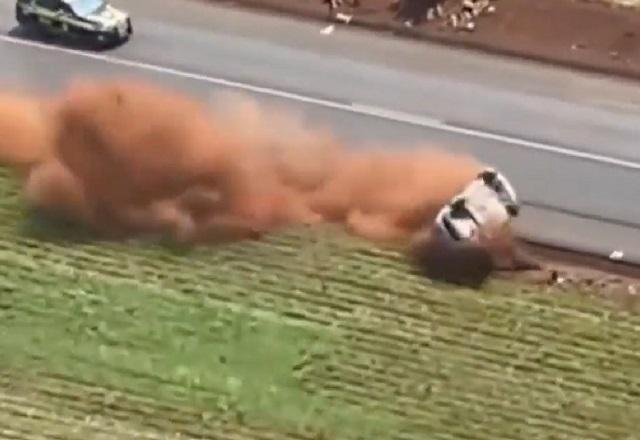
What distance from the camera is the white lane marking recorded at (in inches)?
539

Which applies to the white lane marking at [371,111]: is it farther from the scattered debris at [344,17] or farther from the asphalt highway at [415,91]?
the scattered debris at [344,17]

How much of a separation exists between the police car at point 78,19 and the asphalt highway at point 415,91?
0.60ft

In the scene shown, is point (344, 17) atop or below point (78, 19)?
atop

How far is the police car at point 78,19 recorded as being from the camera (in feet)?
48.3

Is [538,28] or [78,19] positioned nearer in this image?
[78,19]

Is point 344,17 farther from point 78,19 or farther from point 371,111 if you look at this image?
point 78,19

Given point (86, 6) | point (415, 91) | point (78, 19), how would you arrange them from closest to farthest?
point (415, 91), point (78, 19), point (86, 6)

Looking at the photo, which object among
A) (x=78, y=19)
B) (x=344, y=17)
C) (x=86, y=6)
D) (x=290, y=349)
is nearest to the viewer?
(x=290, y=349)

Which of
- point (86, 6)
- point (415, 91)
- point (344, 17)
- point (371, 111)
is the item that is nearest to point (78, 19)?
point (86, 6)

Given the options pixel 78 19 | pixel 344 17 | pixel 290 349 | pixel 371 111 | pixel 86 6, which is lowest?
pixel 290 349

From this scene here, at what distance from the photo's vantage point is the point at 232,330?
39.0 feet

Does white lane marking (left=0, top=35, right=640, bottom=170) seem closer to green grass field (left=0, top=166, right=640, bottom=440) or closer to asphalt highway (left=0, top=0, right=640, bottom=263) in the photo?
asphalt highway (left=0, top=0, right=640, bottom=263)

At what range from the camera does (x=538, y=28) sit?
1494cm

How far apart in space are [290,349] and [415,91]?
3.89 meters
